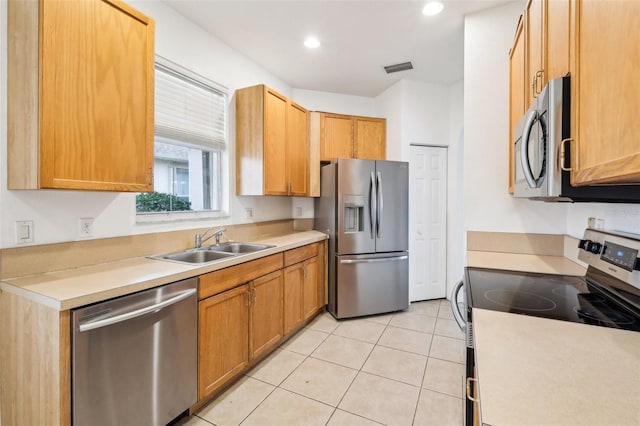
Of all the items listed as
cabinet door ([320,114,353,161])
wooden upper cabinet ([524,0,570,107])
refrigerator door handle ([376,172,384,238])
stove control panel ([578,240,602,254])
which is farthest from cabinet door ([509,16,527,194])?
cabinet door ([320,114,353,161])

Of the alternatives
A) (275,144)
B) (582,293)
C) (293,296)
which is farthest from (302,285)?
(582,293)

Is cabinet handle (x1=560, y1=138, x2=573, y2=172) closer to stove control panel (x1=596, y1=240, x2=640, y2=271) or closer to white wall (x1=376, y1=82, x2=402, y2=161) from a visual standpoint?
stove control panel (x1=596, y1=240, x2=640, y2=271)

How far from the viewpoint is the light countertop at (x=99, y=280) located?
1225 mm

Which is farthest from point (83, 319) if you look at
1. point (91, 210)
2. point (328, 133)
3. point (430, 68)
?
point (430, 68)

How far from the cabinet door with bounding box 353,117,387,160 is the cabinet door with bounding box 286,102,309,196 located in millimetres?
729

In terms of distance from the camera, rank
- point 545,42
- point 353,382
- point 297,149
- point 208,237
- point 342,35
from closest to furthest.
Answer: point 545,42, point 353,382, point 208,237, point 342,35, point 297,149

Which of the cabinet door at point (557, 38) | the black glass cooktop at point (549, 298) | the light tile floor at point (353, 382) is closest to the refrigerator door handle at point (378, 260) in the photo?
the light tile floor at point (353, 382)

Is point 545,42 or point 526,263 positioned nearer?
point 545,42

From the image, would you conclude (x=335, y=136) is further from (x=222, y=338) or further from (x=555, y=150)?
(x=555, y=150)

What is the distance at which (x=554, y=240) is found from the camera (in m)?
2.05

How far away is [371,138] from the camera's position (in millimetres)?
3930

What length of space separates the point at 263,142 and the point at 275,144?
20 cm

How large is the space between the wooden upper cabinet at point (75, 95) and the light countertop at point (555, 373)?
1.80m

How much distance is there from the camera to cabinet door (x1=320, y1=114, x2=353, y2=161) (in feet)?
12.2
